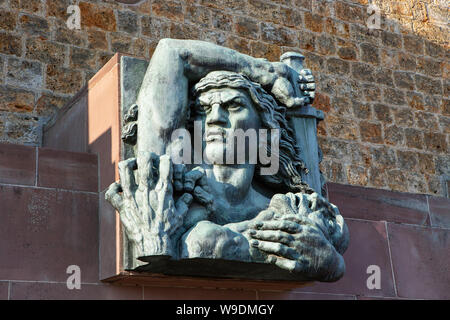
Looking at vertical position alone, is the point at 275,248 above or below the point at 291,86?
below

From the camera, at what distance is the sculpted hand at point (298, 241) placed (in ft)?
10.3

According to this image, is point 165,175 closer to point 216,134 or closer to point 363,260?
point 216,134

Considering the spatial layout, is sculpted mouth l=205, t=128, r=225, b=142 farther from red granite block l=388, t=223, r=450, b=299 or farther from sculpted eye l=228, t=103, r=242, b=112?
red granite block l=388, t=223, r=450, b=299

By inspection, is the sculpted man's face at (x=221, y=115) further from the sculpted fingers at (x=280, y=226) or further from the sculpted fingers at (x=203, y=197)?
the sculpted fingers at (x=280, y=226)

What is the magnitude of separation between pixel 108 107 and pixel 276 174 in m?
0.81

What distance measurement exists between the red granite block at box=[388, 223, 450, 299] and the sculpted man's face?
1285 millimetres

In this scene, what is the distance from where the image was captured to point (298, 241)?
315 cm

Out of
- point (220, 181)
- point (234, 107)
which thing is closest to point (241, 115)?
point (234, 107)

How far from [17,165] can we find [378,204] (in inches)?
77.2

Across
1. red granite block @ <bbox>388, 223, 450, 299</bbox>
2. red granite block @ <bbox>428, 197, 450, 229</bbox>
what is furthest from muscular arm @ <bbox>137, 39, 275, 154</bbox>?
red granite block @ <bbox>428, 197, 450, 229</bbox>

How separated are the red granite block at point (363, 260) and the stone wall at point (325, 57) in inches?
90.0

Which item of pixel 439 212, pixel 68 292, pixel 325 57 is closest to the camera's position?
pixel 68 292

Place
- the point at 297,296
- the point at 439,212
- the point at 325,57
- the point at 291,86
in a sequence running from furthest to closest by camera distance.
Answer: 1. the point at 325,57
2. the point at 439,212
3. the point at 297,296
4. the point at 291,86
